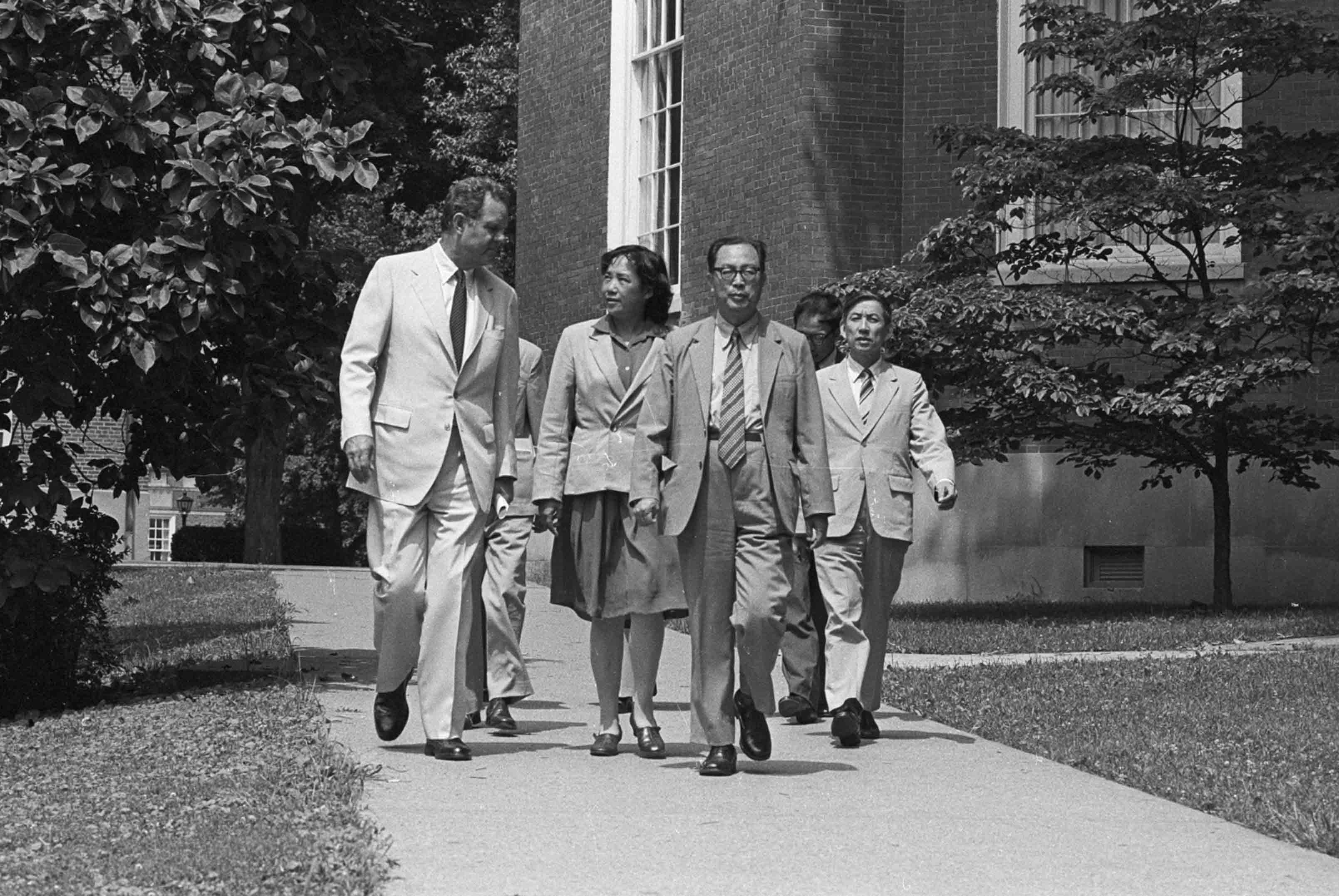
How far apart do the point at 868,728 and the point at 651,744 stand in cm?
119

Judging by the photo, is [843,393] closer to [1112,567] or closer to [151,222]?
[151,222]

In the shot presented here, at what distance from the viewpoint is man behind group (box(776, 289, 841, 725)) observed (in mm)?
9391

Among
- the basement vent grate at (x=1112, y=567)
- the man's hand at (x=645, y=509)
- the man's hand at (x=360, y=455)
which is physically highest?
the man's hand at (x=360, y=455)

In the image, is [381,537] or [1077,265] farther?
[1077,265]

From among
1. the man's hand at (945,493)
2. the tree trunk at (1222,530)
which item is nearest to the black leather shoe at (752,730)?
the man's hand at (945,493)

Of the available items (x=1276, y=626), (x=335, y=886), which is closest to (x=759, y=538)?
(x=335, y=886)

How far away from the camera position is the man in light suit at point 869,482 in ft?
29.0

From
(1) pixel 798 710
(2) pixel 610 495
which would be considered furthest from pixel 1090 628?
(2) pixel 610 495

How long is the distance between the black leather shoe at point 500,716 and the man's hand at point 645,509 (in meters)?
1.66

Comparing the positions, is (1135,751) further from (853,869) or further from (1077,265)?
(1077,265)

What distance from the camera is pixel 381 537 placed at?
7984 mm

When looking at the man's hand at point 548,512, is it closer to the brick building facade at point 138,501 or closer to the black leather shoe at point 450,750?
the black leather shoe at point 450,750

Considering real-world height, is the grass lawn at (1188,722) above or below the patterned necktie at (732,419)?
below

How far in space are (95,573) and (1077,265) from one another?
935 cm
